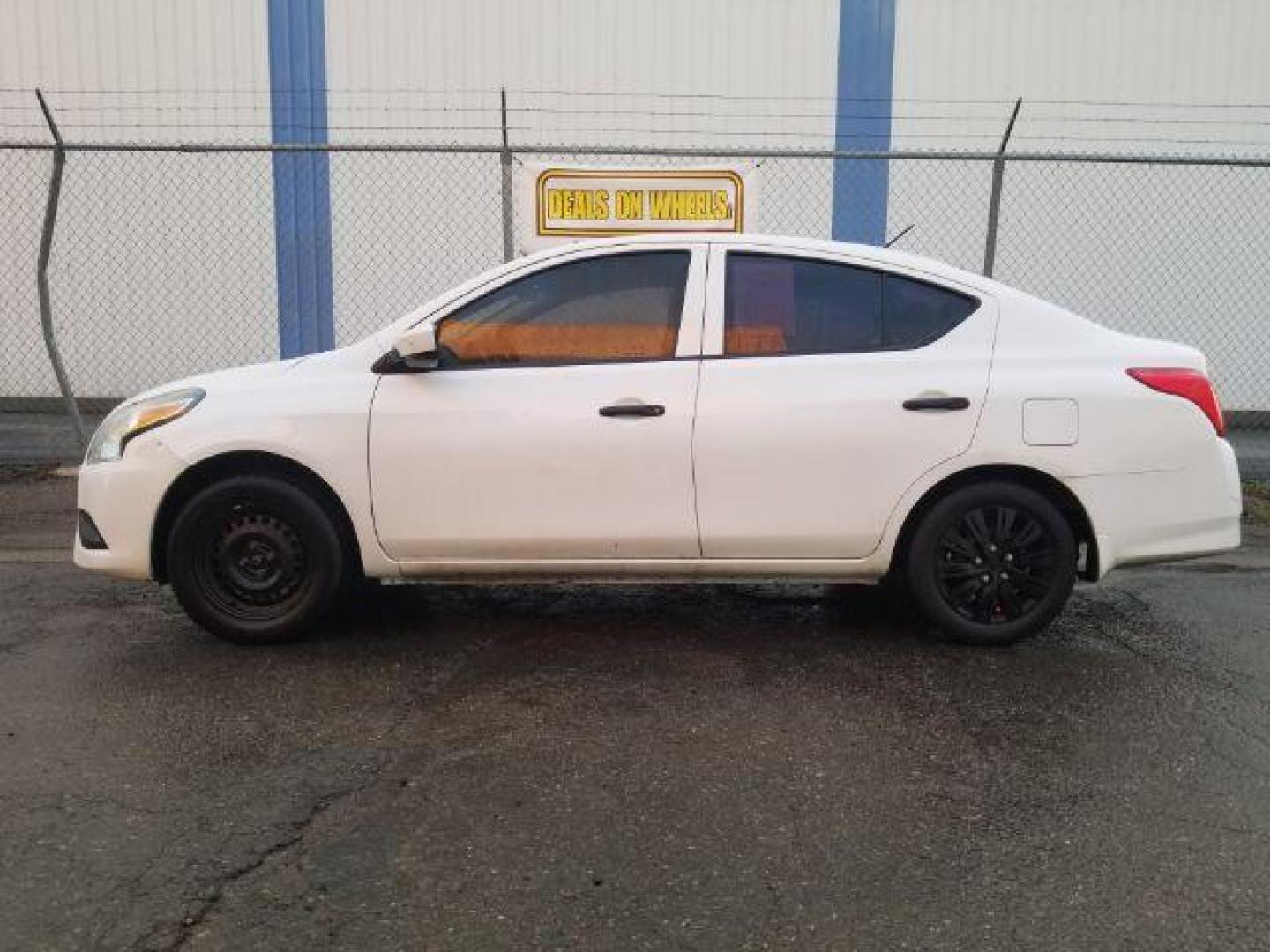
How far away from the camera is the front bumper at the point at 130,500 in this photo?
14.7ft

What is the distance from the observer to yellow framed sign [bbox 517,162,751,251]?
24.5 ft

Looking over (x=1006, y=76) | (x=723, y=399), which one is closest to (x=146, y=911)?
(x=723, y=399)

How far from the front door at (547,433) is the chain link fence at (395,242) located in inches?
263

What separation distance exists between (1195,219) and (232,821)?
11.1 meters

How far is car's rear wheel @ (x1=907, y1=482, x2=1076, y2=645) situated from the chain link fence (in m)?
6.94

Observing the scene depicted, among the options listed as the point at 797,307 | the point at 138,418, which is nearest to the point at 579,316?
the point at 797,307

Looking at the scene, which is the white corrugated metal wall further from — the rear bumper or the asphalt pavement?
the rear bumper

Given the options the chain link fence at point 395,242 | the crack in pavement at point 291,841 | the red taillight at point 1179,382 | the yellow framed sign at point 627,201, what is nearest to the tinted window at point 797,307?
the red taillight at point 1179,382

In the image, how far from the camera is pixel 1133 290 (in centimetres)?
1138

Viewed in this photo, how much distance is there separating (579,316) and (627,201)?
10.2 ft

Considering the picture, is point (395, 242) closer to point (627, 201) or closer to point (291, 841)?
point (627, 201)

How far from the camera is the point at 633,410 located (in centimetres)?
446

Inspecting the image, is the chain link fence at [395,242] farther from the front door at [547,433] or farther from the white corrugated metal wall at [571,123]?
the front door at [547,433]

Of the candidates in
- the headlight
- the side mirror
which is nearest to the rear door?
the side mirror
